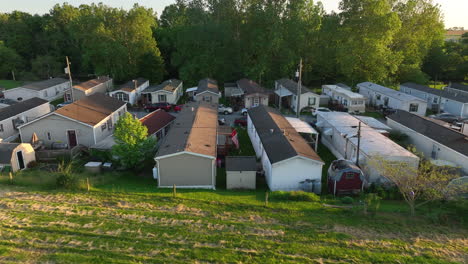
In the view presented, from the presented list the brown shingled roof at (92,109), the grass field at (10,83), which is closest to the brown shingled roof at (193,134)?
the brown shingled roof at (92,109)

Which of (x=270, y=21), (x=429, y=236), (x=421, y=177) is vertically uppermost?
(x=270, y=21)

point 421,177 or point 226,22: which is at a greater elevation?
point 226,22

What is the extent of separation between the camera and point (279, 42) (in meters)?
50.9

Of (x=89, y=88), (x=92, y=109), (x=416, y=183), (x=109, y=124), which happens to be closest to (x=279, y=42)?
(x=89, y=88)

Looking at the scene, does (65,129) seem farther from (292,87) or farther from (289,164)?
(292,87)

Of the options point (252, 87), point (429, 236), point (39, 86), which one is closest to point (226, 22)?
point (252, 87)

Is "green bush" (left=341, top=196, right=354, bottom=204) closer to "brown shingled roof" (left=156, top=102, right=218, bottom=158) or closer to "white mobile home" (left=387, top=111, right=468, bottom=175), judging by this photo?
"brown shingled roof" (left=156, top=102, right=218, bottom=158)

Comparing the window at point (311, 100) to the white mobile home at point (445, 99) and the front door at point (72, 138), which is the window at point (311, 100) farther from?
the front door at point (72, 138)

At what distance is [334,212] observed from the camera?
669 inches

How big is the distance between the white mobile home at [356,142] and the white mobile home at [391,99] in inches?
482

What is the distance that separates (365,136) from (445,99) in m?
23.5

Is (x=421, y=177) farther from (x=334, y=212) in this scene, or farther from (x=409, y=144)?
(x=409, y=144)

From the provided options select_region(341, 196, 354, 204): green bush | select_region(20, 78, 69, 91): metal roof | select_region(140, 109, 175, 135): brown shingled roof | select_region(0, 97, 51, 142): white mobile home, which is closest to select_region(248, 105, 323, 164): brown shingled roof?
select_region(341, 196, 354, 204): green bush

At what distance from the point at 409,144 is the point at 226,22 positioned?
38180 millimetres
